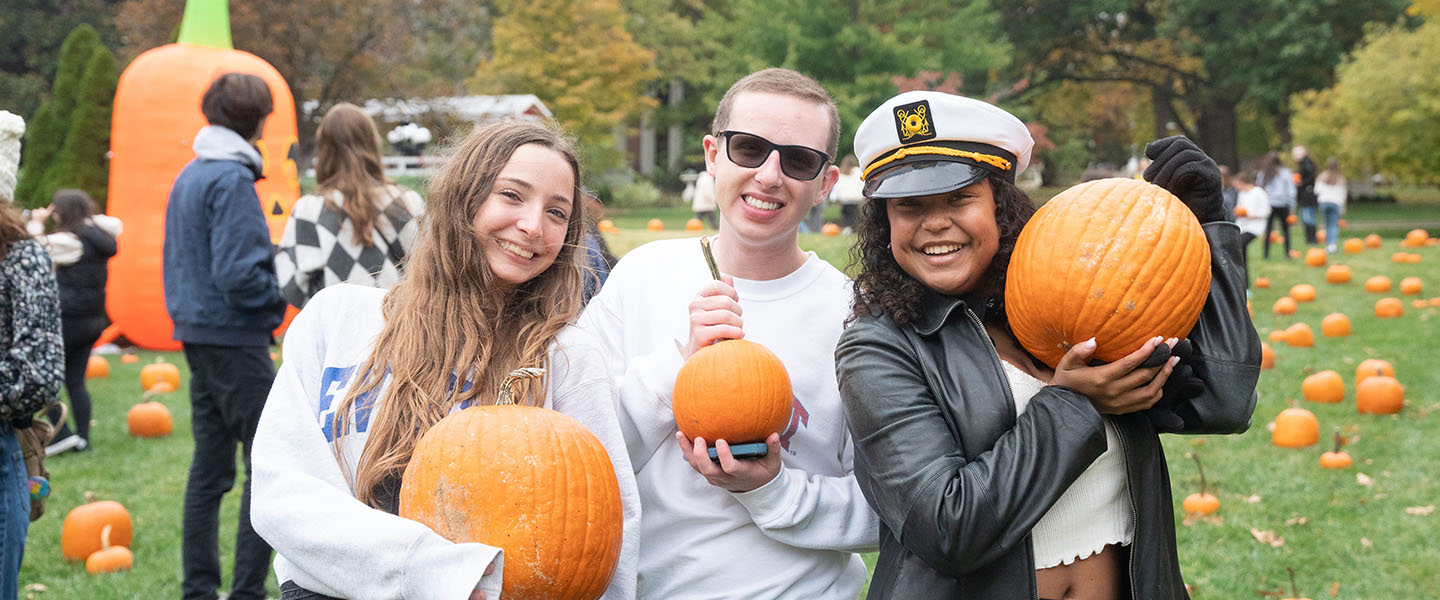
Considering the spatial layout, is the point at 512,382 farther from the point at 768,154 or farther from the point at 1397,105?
the point at 1397,105

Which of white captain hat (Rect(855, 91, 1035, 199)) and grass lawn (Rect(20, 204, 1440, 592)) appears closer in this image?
white captain hat (Rect(855, 91, 1035, 199))

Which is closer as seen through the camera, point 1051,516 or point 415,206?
point 1051,516

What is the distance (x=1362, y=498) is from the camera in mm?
6426

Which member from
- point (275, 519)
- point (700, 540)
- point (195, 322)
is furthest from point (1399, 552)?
point (195, 322)

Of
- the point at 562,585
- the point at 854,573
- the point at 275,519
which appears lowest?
the point at 854,573

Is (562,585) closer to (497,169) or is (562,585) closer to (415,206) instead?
(497,169)

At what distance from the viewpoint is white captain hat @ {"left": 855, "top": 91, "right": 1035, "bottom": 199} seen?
2.41 m

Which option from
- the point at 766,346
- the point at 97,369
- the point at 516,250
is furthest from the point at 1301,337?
the point at 97,369

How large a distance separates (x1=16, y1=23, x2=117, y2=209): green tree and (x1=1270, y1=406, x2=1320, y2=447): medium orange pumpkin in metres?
17.1

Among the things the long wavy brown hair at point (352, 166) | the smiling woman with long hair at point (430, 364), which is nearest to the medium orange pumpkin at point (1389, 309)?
the long wavy brown hair at point (352, 166)

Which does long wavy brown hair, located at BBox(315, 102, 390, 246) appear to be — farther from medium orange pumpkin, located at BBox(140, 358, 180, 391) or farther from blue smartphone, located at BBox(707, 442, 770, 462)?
medium orange pumpkin, located at BBox(140, 358, 180, 391)

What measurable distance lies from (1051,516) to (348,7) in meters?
29.1

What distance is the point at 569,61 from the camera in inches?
1475

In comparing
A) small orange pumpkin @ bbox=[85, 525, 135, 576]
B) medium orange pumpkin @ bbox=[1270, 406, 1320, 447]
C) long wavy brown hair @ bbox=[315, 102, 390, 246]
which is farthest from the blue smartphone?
medium orange pumpkin @ bbox=[1270, 406, 1320, 447]
